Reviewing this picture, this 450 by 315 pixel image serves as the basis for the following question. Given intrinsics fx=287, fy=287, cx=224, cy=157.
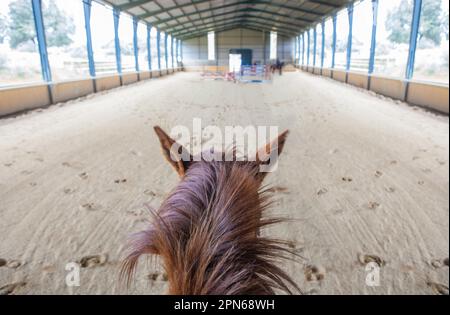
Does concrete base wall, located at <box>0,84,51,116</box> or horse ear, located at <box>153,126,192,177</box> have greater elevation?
concrete base wall, located at <box>0,84,51,116</box>

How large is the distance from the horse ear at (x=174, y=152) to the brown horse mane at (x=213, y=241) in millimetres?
118

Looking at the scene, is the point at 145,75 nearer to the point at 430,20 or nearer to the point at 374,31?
the point at 374,31

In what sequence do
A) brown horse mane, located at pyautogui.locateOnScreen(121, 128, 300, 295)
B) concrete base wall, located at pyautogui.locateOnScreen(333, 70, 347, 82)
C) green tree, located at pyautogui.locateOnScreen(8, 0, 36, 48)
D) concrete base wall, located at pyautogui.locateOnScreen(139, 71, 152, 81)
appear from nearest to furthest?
1. brown horse mane, located at pyautogui.locateOnScreen(121, 128, 300, 295)
2. green tree, located at pyautogui.locateOnScreen(8, 0, 36, 48)
3. concrete base wall, located at pyautogui.locateOnScreen(333, 70, 347, 82)
4. concrete base wall, located at pyautogui.locateOnScreen(139, 71, 152, 81)

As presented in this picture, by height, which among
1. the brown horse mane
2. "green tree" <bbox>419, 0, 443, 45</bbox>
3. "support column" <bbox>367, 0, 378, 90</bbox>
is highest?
"support column" <bbox>367, 0, 378, 90</bbox>

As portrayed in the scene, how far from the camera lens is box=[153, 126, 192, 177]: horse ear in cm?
58

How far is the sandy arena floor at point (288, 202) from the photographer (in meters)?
0.69

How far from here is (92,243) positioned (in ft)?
3.43

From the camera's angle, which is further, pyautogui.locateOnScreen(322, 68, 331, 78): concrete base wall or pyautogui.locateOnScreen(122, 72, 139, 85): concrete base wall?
pyautogui.locateOnScreen(322, 68, 331, 78): concrete base wall

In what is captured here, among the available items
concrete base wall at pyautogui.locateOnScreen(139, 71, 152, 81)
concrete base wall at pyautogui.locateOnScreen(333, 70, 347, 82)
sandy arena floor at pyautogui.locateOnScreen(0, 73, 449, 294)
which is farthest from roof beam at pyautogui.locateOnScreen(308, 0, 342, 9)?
sandy arena floor at pyautogui.locateOnScreen(0, 73, 449, 294)

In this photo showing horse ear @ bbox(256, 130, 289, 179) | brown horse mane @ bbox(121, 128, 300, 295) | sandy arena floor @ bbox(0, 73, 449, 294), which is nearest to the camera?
brown horse mane @ bbox(121, 128, 300, 295)

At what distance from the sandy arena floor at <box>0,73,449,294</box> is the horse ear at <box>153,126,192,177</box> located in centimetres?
28

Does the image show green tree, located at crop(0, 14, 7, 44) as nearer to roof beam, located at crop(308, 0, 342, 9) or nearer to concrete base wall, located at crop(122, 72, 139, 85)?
concrete base wall, located at crop(122, 72, 139, 85)
